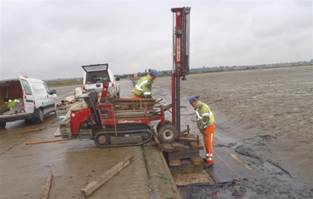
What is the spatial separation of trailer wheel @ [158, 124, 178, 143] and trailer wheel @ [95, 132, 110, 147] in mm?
1549

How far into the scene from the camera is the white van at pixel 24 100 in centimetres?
1505

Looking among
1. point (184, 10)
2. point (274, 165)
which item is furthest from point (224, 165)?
point (184, 10)

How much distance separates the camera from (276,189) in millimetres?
7211

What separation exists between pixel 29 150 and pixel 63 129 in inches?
64.0

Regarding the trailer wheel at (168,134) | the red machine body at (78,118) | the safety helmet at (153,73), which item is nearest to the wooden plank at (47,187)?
the red machine body at (78,118)

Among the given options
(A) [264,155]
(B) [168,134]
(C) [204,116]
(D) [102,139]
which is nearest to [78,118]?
(D) [102,139]

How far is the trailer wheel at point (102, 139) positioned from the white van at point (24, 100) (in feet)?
22.7

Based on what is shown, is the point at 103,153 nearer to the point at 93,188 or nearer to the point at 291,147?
the point at 93,188

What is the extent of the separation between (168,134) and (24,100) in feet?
28.5

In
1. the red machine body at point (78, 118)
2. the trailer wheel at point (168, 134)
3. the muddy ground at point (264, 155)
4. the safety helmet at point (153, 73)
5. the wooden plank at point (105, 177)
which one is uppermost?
the safety helmet at point (153, 73)

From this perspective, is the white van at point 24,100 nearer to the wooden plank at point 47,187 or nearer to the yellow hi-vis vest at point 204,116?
the wooden plank at point 47,187

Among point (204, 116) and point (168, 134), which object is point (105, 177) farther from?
point (204, 116)

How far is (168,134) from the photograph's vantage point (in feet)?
29.1

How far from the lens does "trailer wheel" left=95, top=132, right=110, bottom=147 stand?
942 centimetres
